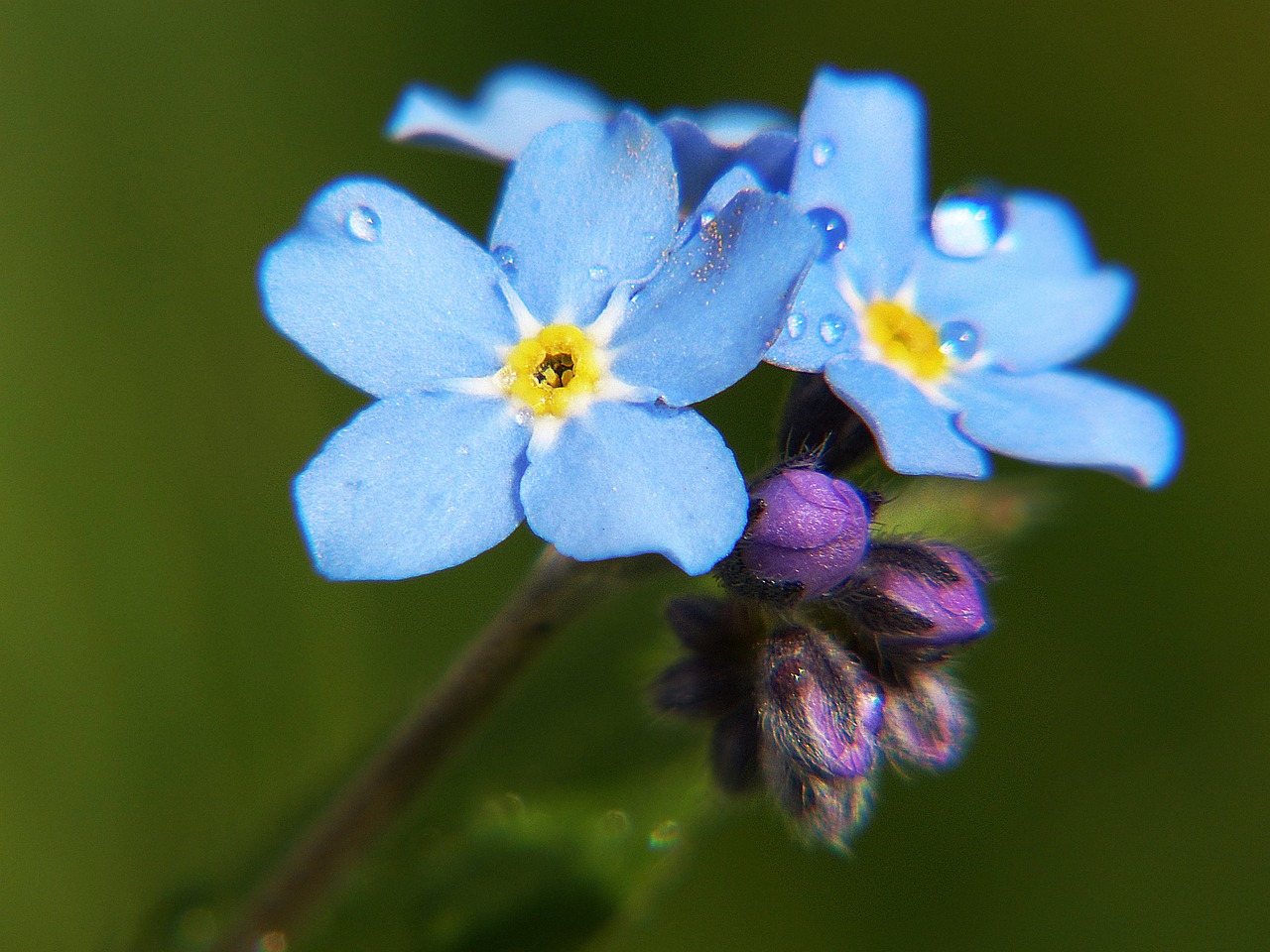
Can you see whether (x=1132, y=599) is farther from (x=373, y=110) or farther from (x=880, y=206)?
(x=373, y=110)

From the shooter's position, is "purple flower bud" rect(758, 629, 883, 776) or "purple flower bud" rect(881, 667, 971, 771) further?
"purple flower bud" rect(881, 667, 971, 771)

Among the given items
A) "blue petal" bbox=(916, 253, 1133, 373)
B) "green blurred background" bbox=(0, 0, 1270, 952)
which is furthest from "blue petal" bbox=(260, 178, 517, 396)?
"green blurred background" bbox=(0, 0, 1270, 952)

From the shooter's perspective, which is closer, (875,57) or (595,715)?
(595,715)

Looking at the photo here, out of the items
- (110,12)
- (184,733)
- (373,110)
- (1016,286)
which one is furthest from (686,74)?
(184,733)

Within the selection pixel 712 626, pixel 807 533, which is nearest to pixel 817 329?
pixel 807 533

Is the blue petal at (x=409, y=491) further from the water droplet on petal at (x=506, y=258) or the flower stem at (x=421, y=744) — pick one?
the flower stem at (x=421, y=744)

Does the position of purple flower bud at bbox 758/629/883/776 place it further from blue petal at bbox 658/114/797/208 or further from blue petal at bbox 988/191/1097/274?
blue petal at bbox 988/191/1097/274
